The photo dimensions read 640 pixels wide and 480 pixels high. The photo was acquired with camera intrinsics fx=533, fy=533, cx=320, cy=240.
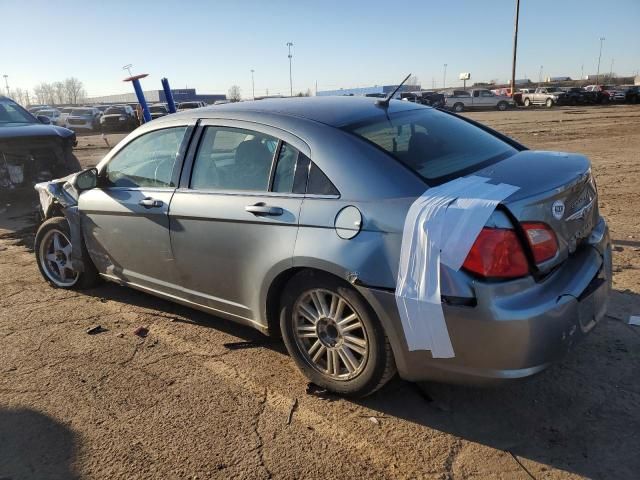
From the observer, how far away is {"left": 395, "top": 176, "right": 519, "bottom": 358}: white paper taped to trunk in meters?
2.42

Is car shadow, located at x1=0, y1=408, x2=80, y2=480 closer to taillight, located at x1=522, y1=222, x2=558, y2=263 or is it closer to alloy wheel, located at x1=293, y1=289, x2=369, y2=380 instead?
alloy wheel, located at x1=293, y1=289, x2=369, y2=380

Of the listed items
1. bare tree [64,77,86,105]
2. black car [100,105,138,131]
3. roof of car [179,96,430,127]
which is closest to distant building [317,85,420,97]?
roof of car [179,96,430,127]

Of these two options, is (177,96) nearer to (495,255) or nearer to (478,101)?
(478,101)

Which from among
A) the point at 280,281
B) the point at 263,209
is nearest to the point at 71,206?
the point at 263,209

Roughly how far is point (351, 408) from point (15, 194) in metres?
8.55

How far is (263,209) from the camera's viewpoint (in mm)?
3135

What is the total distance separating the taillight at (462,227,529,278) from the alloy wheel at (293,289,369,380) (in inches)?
28.2

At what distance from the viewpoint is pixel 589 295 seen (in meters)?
2.70

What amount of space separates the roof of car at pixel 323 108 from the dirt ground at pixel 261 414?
1.63 m

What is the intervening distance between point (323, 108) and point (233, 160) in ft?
2.24

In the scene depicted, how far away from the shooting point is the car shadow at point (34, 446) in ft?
8.61

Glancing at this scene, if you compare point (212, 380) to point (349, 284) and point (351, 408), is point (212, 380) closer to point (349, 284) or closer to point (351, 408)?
point (351, 408)

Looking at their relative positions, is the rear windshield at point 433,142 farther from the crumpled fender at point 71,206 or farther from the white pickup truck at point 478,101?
the white pickup truck at point 478,101

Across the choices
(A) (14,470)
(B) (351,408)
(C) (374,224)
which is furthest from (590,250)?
(A) (14,470)
